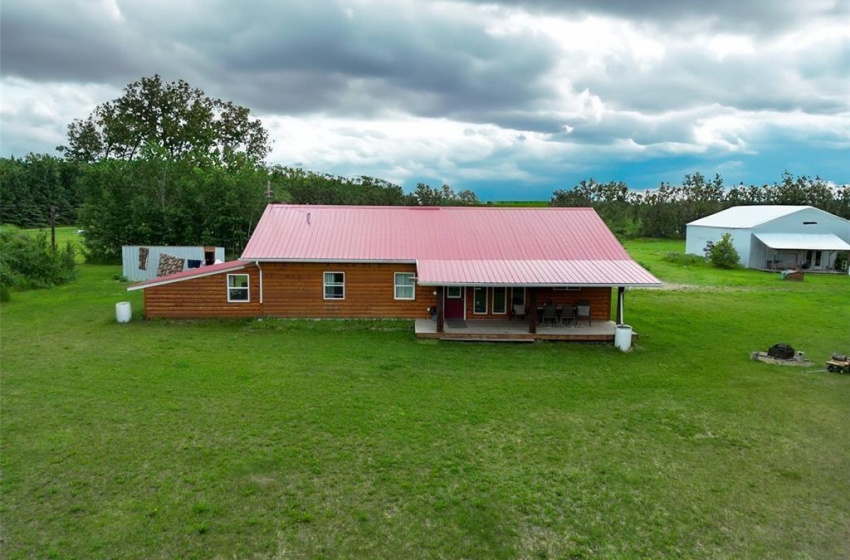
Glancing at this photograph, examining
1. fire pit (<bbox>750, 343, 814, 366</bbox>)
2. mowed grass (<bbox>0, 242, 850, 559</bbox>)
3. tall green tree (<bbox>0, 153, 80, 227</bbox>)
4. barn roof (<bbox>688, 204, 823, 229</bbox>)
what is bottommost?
mowed grass (<bbox>0, 242, 850, 559</bbox>)

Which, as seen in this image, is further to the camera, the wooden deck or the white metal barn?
the white metal barn

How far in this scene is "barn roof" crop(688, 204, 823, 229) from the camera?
120 ft

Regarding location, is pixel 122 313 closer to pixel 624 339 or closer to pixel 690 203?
pixel 624 339

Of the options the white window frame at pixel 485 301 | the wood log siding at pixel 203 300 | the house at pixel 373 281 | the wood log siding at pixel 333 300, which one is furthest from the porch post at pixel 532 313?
the wood log siding at pixel 203 300

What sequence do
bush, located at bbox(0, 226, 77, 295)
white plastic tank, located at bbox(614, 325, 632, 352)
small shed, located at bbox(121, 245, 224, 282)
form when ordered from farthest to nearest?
small shed, located at bbox(121, 245, 224, 282)
bush, located at bbox(0, 226, 77, 295)
white plastic tank, located at bbox(614, 325, 632, 352)

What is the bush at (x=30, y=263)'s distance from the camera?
23219 millimetres

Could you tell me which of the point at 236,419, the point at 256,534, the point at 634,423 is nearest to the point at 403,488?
the point at 256,534

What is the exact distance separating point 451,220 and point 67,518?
1665 cm

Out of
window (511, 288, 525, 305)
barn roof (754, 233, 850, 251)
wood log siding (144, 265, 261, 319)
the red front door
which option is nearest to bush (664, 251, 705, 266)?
barn roof (754, 233, 850, 251)

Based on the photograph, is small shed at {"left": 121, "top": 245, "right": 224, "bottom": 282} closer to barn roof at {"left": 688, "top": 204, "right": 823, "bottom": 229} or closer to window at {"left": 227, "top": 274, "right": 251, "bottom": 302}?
window at {"left": 227, "top": 274, "right": 251, "bottom": 302}

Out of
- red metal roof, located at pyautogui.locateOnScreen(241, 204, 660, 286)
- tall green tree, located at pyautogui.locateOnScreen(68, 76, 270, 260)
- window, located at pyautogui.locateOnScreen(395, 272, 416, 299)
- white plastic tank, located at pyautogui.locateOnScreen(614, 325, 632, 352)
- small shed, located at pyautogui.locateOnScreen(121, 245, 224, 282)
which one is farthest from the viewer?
tall green tree, located at pyautogui.locateOnScreen(68, 76, 270, 260)

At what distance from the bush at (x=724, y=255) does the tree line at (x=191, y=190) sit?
21.4m

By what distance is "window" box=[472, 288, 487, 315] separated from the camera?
18.2m

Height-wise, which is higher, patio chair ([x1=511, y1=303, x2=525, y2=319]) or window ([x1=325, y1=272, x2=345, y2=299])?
window ([x1=325, y1=272, x2=345, y2=299])
